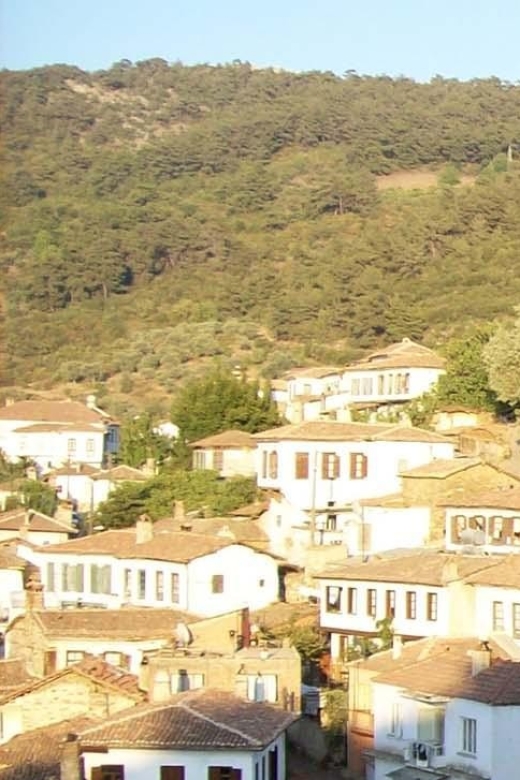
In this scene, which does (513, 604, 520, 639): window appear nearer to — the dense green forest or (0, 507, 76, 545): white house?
(0, 507, 76, 545): white house

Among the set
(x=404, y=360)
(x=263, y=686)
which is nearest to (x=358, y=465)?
(x=404, y=360)

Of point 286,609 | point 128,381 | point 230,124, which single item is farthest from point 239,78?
point 286,609

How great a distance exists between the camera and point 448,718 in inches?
1140

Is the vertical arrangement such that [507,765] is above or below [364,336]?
below

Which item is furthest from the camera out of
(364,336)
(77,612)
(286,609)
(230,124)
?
(230,124)

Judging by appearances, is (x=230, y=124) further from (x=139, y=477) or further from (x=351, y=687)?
(x=351, y=687)

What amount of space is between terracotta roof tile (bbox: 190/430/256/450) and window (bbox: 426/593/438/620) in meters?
13.7

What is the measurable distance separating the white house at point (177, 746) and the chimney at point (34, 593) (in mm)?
7872

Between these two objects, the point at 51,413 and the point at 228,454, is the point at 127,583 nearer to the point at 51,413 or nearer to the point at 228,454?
the point at 228,454

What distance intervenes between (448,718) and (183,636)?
501 centimetres

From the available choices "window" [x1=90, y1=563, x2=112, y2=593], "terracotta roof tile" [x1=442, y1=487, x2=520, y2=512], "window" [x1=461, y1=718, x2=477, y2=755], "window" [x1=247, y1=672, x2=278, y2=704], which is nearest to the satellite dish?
"window" [x1=247, y1=672, x2=278, y2=704]

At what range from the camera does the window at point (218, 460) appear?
4716 cm

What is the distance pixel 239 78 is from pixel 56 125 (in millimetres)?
20500

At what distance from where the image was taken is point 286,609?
3691 cm
